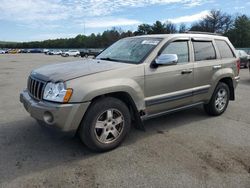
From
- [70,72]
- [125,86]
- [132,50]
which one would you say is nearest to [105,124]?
[125,86]

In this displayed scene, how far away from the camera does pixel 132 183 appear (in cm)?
303

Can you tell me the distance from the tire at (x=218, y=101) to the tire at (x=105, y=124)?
7.69 feet

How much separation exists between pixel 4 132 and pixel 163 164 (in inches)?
117

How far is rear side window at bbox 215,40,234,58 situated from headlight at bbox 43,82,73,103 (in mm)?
3667

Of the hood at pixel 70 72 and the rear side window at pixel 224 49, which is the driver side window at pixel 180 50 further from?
the rear side window at pixel 224 49

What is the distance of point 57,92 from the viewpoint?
11.3ft

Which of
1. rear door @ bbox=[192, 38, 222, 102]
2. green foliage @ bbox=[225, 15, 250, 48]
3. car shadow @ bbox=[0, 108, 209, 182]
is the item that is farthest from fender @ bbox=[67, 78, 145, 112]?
green foliage @ bbox=[225, 15, 250, 48]

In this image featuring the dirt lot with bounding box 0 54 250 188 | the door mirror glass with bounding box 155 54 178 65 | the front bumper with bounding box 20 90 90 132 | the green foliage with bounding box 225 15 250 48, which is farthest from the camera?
the green foliage with bounding box 225 15 250 48

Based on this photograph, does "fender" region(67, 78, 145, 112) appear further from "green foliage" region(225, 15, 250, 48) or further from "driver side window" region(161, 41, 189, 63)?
"green foliage" region(225, 15, 250, 48)

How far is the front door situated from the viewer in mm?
4180

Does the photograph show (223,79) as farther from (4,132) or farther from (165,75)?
(4,132)

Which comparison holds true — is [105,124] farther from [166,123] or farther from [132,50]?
[166,123]

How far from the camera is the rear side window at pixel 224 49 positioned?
5.57 meters

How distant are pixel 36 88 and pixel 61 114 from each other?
30.5 inches
